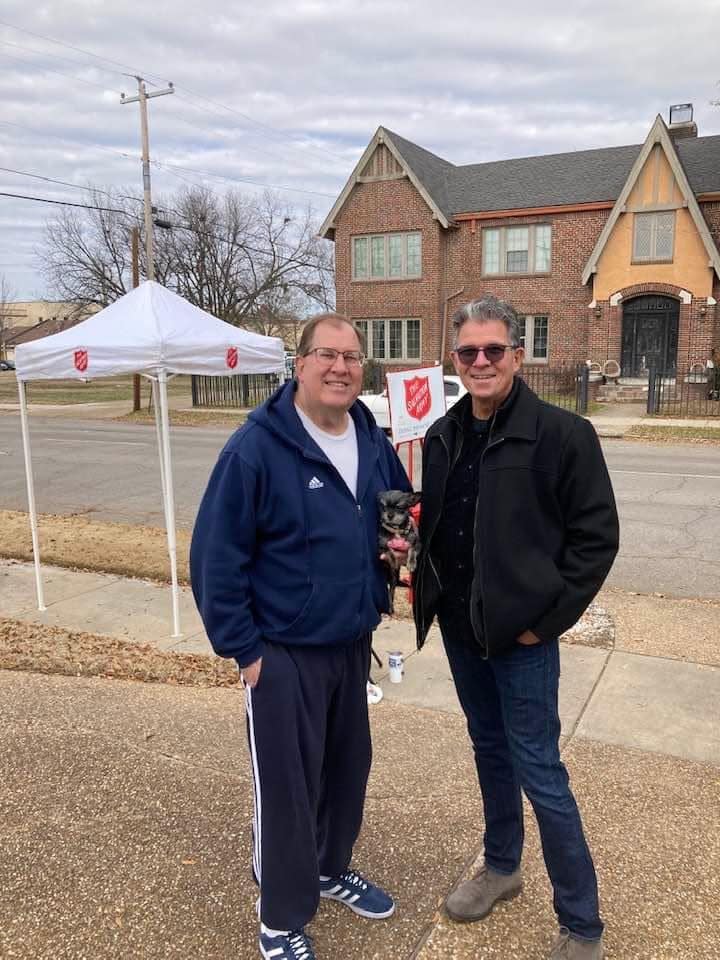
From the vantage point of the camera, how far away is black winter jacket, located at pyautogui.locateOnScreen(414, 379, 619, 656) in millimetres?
2143

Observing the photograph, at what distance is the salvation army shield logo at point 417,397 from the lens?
5738 mm

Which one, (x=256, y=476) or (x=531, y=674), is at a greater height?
(x=256, y=476)

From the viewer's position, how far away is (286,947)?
2320 mm

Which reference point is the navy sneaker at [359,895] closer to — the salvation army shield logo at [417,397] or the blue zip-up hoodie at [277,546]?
the blue zip-up hoodie at [277,546]

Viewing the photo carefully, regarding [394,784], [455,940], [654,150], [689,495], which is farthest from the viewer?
[654,150]

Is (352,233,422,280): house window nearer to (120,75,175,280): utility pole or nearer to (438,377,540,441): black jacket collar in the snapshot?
(120,75,175,280): utility pole

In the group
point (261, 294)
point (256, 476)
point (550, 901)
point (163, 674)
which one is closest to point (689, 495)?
point (163, 674)

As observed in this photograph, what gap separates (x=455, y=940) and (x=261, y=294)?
46612 mm

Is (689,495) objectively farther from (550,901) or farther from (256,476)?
(256,476)

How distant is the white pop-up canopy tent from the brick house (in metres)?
20.8

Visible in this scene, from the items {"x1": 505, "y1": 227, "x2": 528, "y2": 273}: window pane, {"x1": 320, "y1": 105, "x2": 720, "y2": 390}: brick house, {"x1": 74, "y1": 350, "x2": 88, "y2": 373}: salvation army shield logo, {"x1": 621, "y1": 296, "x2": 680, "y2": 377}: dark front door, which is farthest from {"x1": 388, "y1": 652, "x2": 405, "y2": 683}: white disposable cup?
{"x1": 505, "y1": 227, "x2": 528, "y2": 273}: window pane

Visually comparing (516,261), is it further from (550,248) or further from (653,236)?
(653,236)

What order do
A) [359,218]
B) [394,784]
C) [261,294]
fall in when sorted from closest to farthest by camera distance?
[394,784]
[359,218]
[261,294]

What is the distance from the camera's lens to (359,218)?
90.4 ft
